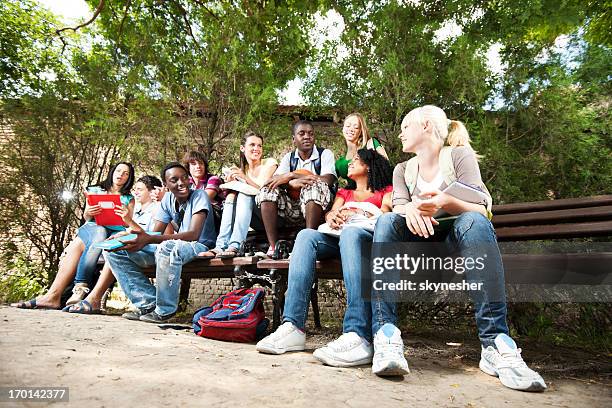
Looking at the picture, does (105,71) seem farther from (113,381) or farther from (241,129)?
(113,381)

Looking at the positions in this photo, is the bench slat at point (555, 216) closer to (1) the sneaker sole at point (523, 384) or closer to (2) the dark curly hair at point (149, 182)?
(1) the sneaker sole at point (523, 384)

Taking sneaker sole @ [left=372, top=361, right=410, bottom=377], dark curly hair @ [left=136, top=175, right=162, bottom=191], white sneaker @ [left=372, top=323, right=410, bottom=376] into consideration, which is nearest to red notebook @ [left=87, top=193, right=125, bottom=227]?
dark curly hair @ [left=136, top=175, right=162, bottom=191]

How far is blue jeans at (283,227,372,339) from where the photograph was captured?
2.52m

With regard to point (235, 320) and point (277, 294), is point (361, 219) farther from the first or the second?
point (235, 320)

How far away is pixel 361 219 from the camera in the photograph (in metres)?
2.97

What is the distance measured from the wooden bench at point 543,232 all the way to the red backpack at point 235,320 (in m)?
0.20

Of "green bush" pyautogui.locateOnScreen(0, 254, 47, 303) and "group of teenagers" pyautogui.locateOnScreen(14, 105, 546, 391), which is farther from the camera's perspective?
"green bush" pyautogui.locateOnScreen(0, 254, 47, 303)

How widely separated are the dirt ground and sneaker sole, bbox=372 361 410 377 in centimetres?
4

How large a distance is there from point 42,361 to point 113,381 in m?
0.48

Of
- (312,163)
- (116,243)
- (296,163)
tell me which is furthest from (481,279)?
(116,243)

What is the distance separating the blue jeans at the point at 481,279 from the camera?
7.67 ft

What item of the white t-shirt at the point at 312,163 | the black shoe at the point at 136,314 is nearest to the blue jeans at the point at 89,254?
the black shoe at the point at 136,314

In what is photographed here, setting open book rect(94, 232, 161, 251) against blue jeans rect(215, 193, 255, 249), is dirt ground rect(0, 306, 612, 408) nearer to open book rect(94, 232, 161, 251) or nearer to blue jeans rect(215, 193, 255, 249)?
open book rect(94, 232, 161, 251)

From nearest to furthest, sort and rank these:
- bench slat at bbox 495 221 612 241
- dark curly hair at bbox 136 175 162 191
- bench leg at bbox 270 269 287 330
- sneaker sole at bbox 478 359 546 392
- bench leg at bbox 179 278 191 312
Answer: sneaker sole at bbox 478 359 546 392, bench slat at bbox 495 221 612 241, bench leg at bbox 270 269 287 330, bench leg at bbox 179 278 191 312, dark curly hair at bbox 136 175 162 191
